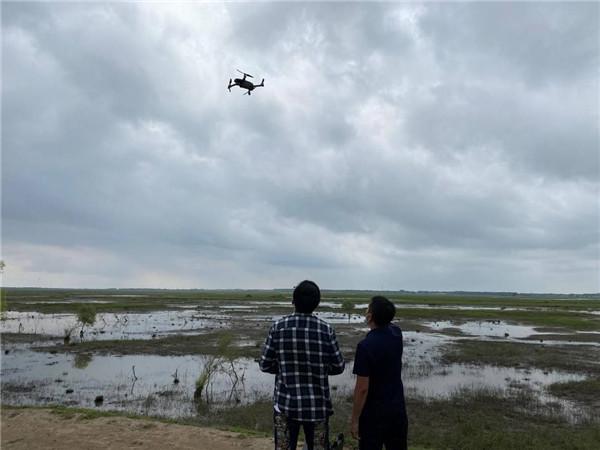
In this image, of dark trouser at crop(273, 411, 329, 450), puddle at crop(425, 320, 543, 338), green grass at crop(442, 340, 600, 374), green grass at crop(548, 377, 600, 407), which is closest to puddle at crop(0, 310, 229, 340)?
green grass at crop(442, 340, 600, 374)

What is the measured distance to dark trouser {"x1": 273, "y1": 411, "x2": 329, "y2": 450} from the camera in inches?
191

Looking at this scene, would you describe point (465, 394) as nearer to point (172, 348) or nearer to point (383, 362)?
point (383, 362)

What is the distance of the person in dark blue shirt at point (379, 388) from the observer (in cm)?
473

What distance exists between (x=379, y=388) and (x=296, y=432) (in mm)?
1028

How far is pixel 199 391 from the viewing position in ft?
54.1

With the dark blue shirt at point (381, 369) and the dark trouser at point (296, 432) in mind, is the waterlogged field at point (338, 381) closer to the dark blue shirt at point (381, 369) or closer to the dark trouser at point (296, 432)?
the dark trouser at point (296, 432)

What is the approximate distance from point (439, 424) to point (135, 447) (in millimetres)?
8121

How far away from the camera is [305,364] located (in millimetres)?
4797

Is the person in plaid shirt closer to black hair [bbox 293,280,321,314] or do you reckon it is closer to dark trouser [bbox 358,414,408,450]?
black hair [bbox 293,280,321,314]

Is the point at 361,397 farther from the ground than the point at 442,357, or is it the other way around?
the point at 361,397

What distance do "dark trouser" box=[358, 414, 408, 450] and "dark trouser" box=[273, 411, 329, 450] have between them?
393 mm

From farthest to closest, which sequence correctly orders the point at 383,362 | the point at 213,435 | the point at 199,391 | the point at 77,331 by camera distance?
the point at 77,331 < the point at 199,391 < the point at 213,435 < the point at 383,362

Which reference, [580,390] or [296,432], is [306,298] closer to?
[296,432]

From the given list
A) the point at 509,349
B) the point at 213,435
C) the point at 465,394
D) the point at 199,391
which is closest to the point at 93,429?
the point at 213,435
